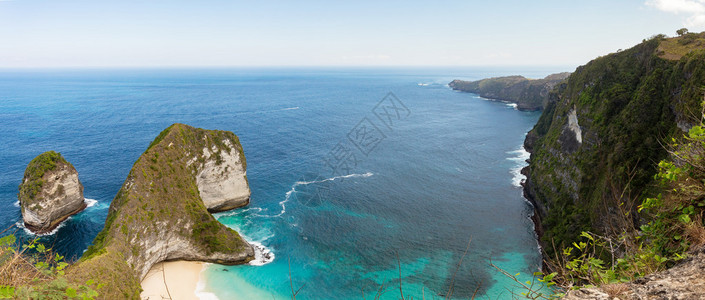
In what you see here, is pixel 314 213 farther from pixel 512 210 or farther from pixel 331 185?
pixel 512 210

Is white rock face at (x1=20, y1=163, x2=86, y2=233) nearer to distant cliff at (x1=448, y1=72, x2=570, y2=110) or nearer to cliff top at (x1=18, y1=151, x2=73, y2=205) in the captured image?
cliff top at (x1=18, y1=151, x2=73, y2=205)

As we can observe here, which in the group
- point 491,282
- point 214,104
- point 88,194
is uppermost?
point 214,104

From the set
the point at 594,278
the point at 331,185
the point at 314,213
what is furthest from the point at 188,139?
→ the point at 594,278

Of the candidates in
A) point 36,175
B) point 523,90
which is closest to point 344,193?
point 36,175

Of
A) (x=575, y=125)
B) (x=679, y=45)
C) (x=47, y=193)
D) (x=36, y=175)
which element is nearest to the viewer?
(x=679, y=45)

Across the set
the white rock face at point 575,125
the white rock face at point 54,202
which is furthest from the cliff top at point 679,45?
the white rock face at point 54,202

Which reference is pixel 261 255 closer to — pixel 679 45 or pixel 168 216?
pixel 168 216
